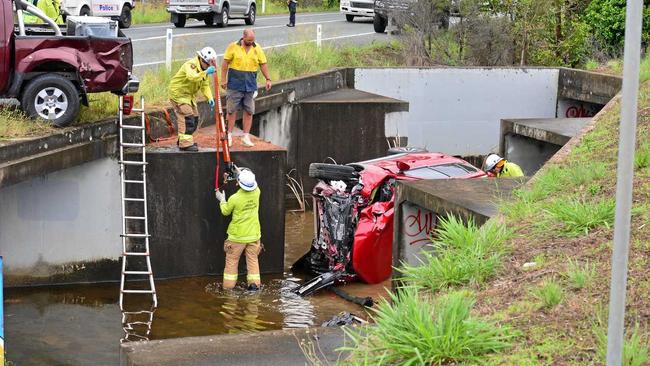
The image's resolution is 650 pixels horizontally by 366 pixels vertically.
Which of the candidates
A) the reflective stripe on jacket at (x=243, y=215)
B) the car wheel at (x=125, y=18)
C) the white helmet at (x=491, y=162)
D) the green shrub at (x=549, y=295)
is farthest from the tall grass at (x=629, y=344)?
the car wheel at (x=125, y=18)

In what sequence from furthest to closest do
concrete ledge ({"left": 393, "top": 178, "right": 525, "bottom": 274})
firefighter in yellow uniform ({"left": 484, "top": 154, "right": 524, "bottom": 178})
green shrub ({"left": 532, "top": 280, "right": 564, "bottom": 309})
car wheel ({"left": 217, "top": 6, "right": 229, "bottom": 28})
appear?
car wheel ({"left": 217, "top": 6, "right": 229, "bottom": 28})
firefighter in yellow uniform ({"left": 484, "top": 154, "right": 524, "bottom": 178})
concrete ledge ({"left": 393, "top": 178, "right": 525, "bottom": 274})
green shrub ({"left": 532, "top": 280, "right": 564, "bottom": 309})

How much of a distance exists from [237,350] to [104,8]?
27.6 m

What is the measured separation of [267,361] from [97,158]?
25.0 feet

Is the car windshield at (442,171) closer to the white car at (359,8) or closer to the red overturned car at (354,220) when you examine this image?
the red overturned car at (354,220)

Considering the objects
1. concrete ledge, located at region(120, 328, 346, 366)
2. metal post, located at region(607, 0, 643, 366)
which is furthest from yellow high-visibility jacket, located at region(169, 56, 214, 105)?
metal post, located at region(607, 0, 643, 366)

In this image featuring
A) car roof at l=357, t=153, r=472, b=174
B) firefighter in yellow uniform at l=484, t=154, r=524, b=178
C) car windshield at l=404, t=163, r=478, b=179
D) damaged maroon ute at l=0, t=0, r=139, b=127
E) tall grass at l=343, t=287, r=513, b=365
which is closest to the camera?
tall grass at l=343, t=287, r=513, b=365

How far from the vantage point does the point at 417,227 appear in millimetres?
12820

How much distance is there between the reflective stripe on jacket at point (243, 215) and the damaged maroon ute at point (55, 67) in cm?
217

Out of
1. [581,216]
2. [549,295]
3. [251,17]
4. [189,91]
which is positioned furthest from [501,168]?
[251,17]

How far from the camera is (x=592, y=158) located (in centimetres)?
1153

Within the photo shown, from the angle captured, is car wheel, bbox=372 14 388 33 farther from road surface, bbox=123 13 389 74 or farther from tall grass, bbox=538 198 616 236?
A: tall grass, bbox=538 198 616 236

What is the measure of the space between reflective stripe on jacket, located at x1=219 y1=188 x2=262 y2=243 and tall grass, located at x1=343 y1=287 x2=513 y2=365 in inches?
310

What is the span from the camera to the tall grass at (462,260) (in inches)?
327

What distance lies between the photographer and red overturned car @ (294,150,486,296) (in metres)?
14.9
